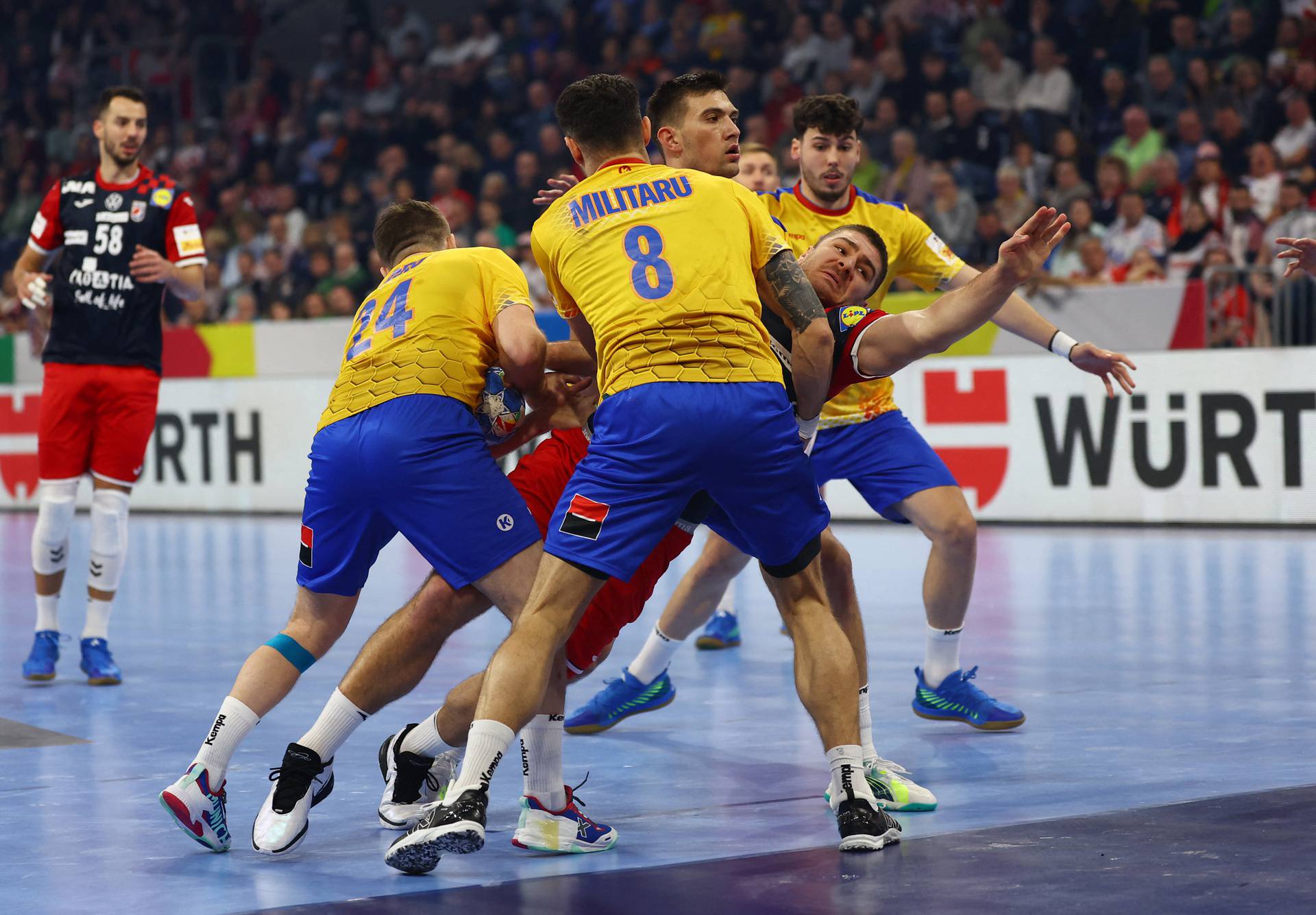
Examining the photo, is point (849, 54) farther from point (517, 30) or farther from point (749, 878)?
point (749, 878)

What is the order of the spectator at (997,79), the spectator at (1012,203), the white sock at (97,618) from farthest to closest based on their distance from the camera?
1. the spectator at (997,79)
2. the spectator at (1012,203)
3. the white sock at (97,618)

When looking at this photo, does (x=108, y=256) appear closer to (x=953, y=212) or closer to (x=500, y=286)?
(x=500, y=286)

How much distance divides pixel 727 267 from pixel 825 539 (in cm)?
126

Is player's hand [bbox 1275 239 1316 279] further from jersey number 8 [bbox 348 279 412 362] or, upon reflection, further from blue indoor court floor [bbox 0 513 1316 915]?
jersey number 8 [bbox 348 279 412 362]

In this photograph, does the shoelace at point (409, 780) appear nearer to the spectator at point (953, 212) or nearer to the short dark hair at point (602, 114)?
the short dark hair at point (602, 114)

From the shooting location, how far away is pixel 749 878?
13.8 ft

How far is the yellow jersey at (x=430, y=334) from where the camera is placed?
4.93 meters

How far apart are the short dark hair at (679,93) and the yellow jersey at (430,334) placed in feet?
2.31

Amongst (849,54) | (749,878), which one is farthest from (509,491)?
(849,54)

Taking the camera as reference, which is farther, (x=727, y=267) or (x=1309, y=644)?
(x=1309, y=644)

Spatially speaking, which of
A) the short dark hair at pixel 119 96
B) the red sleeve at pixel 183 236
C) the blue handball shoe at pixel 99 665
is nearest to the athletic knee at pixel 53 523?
the blue handball shoe at pixel 99 665

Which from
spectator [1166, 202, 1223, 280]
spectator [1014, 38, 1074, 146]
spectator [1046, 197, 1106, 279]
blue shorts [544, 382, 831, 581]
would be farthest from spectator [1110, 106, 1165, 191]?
blue shorts [544, 382, 831, 581]

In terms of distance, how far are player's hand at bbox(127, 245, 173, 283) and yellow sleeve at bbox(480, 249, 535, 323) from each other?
3.18m

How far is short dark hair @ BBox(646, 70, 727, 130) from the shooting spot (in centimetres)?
522
